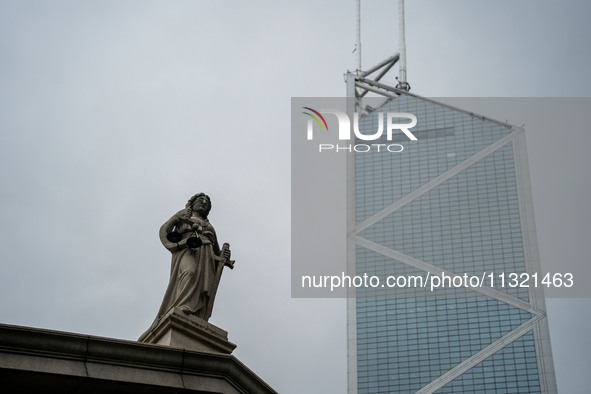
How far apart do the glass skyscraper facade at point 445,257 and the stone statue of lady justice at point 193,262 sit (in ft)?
279

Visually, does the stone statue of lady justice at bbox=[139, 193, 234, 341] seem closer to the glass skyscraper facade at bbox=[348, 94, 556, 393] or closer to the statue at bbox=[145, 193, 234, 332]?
the statue at bbox=[145, 193, 234, 332]

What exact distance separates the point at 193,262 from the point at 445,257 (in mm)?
99643

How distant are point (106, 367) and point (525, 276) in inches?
3990

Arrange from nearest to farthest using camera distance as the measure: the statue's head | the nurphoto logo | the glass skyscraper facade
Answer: the statue's head, the glass skyscraper facade, the nurphoto logo

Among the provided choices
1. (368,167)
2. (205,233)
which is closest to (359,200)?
(368,167)

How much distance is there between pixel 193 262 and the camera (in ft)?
49.2

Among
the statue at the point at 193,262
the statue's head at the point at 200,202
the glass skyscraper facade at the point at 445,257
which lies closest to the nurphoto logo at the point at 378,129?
the glass skyscraper facade at the point at 445,257

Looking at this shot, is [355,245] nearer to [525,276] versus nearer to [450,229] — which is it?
[450,229]

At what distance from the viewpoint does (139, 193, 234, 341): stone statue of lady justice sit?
48.1ft

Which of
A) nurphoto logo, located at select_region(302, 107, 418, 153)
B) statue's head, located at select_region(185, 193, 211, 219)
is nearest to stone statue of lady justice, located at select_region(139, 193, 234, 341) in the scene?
statue's head, located at select_region(185, 193, 211, 219)

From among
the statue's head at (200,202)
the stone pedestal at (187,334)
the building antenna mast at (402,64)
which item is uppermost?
the building antenna mast at (402,64)

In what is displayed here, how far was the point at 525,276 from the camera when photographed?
10950cm

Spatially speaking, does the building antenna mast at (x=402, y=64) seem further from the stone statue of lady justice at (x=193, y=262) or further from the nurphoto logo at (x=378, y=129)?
the stone statue of lady justice at (x=193, y=262)

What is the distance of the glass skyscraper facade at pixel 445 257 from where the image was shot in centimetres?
10025
